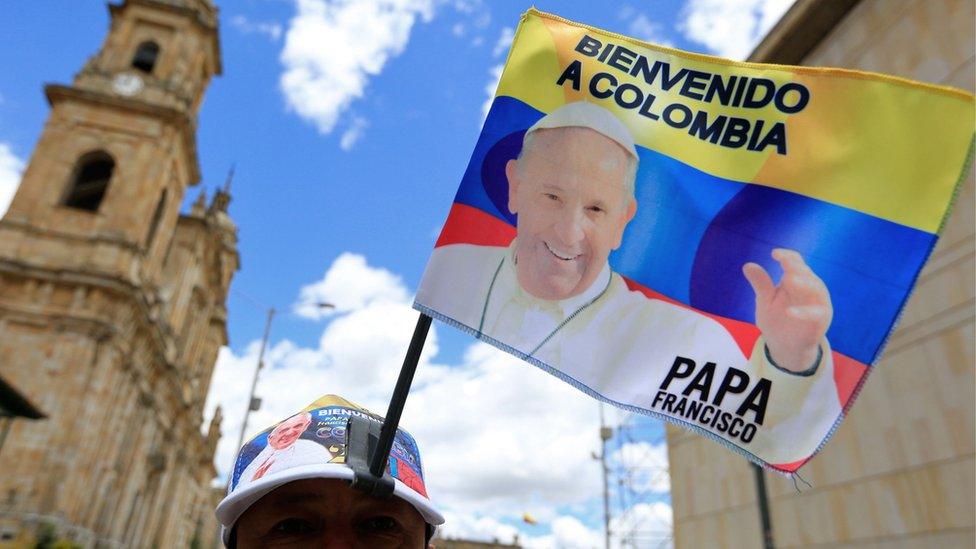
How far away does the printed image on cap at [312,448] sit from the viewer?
2152 mm

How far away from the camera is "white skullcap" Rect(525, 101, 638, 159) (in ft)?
10.4

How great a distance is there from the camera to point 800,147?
3.05 meters

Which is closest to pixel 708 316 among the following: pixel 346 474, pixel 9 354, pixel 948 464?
pixel 346 474

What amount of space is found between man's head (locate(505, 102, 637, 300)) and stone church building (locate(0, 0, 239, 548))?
2426 centimetres

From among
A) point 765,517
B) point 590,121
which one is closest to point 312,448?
point 590,121

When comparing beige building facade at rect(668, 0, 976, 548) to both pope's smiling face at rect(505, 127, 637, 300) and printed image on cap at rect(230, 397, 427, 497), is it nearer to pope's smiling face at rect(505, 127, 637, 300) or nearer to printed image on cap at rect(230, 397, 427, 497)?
pope's smiling face at rect(505, 127, 637, 300)

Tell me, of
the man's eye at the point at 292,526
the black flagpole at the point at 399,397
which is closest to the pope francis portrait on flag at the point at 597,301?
the black flagpole at the point at 399,397

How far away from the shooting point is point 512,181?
3.15 m

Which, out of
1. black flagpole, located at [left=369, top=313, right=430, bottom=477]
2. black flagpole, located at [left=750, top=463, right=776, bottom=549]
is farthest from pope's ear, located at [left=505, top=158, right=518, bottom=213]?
black flagpole, located at [left=750, top=463, right=776, bottom=549]

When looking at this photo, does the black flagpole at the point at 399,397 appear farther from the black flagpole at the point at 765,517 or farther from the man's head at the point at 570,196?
the black flagpole at the point at 765,517

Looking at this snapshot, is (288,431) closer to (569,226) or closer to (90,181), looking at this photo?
(569,226)

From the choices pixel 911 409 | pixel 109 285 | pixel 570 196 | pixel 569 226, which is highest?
pixel 109 285

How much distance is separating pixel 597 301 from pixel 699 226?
0.65m

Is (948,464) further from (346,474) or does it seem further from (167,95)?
(167,95)
